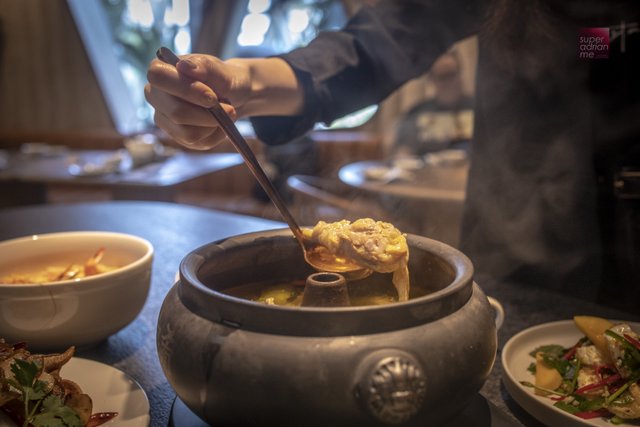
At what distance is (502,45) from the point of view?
1.58m

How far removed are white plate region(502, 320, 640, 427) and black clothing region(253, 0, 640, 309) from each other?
1.22 feet

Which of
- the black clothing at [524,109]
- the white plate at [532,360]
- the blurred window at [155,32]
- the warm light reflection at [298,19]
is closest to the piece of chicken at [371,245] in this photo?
the white plate at [532,360]

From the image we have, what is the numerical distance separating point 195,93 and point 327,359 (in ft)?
1.88

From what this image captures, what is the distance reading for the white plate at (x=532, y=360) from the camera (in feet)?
2.73

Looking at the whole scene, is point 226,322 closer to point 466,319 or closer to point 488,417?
point 466,319

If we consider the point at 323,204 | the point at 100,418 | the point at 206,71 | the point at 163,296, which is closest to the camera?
the point at 100,418

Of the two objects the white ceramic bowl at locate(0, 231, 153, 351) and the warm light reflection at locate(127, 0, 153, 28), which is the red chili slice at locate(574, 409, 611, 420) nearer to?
the white ceramic bowl at locate(0, 231, 153, 351)

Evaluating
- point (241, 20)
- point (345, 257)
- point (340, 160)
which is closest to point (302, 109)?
point (345, 257)

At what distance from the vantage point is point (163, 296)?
138cm

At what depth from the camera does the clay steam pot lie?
25.5 inches

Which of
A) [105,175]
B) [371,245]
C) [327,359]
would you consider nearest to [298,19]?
[105,175]

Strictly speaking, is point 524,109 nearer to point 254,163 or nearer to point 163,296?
point 254,163

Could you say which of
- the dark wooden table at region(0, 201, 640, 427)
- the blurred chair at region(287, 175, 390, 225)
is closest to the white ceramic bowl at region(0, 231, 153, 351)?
the dark wooden table at region(0, 201, 640, 427)

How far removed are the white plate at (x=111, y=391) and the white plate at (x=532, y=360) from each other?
1.88 ft
